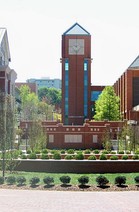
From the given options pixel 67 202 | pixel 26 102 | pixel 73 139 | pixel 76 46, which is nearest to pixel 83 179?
pixel 67 202

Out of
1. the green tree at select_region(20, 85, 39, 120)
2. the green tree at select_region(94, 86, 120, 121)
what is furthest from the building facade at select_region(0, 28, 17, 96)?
the green tree at select_region(20, 85, 39, 120)

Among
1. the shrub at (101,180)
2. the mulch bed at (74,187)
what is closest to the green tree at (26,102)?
the shrub at (101,180)

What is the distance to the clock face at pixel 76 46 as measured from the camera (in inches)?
3019

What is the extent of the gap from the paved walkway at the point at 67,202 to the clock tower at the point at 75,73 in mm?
61629

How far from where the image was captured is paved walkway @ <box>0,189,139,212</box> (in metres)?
12.7

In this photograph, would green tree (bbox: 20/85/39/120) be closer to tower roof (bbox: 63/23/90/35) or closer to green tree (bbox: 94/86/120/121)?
tower roof (bbox: 63/23/90/35)

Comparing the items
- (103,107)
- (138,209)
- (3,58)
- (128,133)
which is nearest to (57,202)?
(138,209)

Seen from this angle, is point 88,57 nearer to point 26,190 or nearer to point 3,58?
point 3,58

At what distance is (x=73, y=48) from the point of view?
77.1 meters

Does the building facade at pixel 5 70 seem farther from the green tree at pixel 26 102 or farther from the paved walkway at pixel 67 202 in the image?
the paved walkway at pixel 67 202

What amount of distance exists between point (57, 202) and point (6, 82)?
43333mm

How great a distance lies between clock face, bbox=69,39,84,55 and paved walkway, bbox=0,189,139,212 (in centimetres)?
6214

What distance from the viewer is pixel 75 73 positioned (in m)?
77.2

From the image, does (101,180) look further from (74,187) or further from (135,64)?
(135,64)
